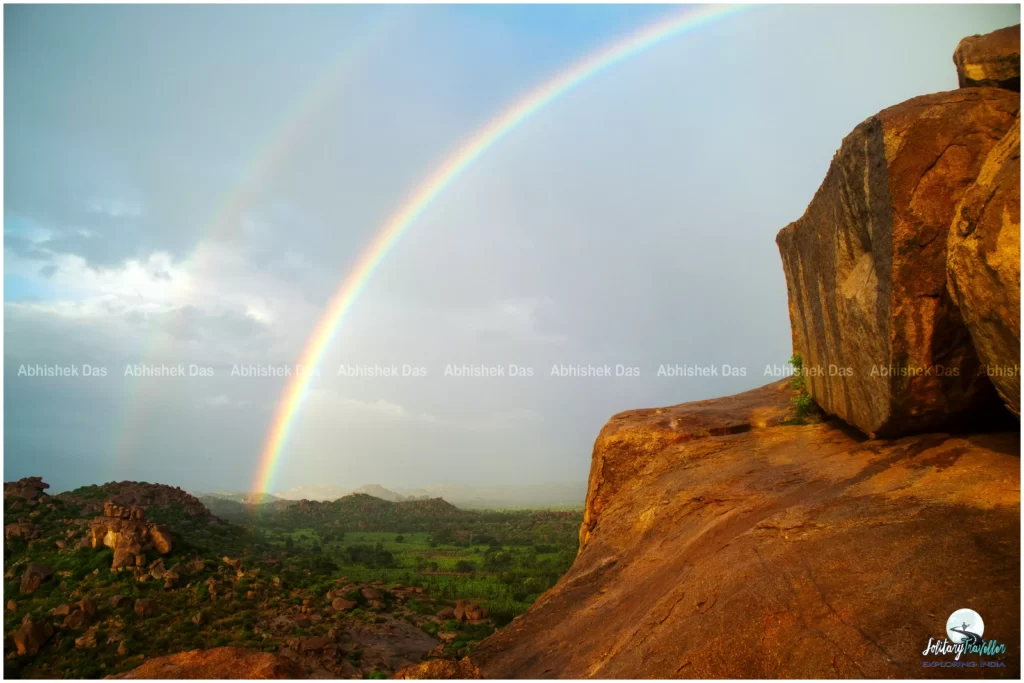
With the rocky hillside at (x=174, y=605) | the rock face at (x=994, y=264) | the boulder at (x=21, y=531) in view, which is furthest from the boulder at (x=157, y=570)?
the rock face at (x=994, y=264)

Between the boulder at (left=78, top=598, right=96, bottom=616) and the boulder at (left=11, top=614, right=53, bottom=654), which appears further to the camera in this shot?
the boulder at (left=78, top=598, right=96, bottom=616)

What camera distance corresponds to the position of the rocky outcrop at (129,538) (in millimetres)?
35969

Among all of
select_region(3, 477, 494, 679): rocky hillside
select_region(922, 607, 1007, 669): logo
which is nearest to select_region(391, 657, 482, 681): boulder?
select_region(922, 607, 1007, 669): logo

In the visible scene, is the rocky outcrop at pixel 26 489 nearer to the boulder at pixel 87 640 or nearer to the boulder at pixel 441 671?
the boulder at pixel 87 640

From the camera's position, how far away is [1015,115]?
10.8 m

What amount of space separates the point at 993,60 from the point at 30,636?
1708 inches

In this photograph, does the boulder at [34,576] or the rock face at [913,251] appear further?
the boulder at [34,576]

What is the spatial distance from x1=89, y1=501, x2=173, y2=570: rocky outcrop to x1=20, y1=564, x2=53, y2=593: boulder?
9.07 feet

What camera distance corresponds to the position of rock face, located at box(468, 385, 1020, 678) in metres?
7.91

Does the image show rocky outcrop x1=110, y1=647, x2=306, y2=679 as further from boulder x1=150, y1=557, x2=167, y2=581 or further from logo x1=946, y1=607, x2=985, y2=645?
boulder x1=150, y1=557, x2=167, y2=581

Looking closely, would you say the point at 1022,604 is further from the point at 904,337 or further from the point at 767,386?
the point at 767,386

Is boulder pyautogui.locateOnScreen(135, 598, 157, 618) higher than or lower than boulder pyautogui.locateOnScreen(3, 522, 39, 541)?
lower

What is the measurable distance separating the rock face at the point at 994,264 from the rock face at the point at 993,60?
3729 mm

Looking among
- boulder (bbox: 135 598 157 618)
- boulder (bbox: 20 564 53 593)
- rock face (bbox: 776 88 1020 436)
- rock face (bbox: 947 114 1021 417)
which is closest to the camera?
rock face (bbox: 947 114 1021 417)
